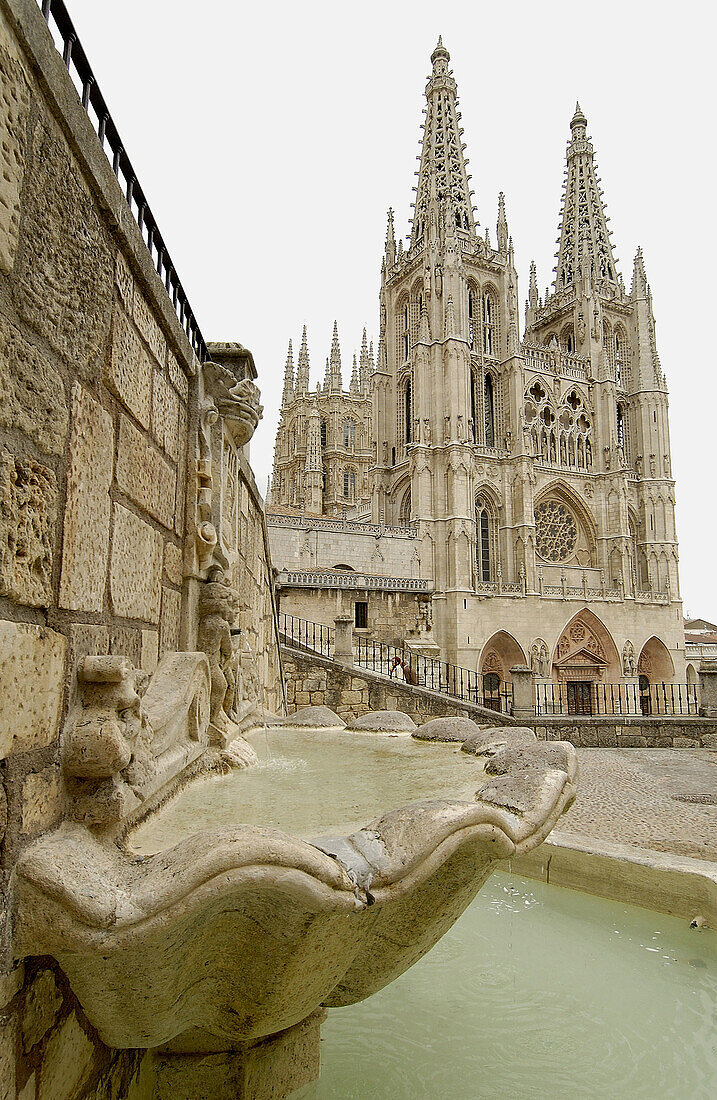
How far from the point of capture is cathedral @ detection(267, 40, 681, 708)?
2795 centimetres

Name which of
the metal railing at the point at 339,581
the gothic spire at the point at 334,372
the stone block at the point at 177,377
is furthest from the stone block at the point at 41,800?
the gothic spire at the point at 334,372

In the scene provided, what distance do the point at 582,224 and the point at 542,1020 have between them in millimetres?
44182

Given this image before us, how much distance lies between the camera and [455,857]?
1801 millimetres

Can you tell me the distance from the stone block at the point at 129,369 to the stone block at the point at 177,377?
407mm

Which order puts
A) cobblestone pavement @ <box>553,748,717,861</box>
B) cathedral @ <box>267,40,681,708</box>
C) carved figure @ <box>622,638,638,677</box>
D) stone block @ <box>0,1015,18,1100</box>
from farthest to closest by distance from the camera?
carved figure @ <box>622,638,638,677</box> → cathedral @ <box>267,40,681,708</box> → cobblestone pavement @ <box>553,748,717,861</box> → stone block @ <box>0,1015,18,1100</box>

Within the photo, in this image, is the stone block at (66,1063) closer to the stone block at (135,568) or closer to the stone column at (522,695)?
the stone block at (135,568)

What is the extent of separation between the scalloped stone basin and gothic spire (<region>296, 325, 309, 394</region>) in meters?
50.4

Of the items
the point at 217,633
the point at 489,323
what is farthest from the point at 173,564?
the point at 489,323

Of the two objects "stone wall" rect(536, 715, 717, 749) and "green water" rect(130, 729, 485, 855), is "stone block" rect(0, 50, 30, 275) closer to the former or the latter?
"green water" rect(130, 729, 485, 855)

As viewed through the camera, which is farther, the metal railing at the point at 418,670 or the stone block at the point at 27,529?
the metal railing at the point at 418,670

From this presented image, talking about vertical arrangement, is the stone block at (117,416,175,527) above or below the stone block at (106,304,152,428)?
below

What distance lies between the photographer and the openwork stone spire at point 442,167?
110 feet

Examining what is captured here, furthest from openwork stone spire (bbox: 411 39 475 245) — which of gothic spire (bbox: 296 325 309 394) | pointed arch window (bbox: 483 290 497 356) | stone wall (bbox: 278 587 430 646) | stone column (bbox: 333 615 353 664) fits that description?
stone column (bbox: 333 615 353 664)

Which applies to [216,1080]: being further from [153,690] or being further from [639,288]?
[639,288]
